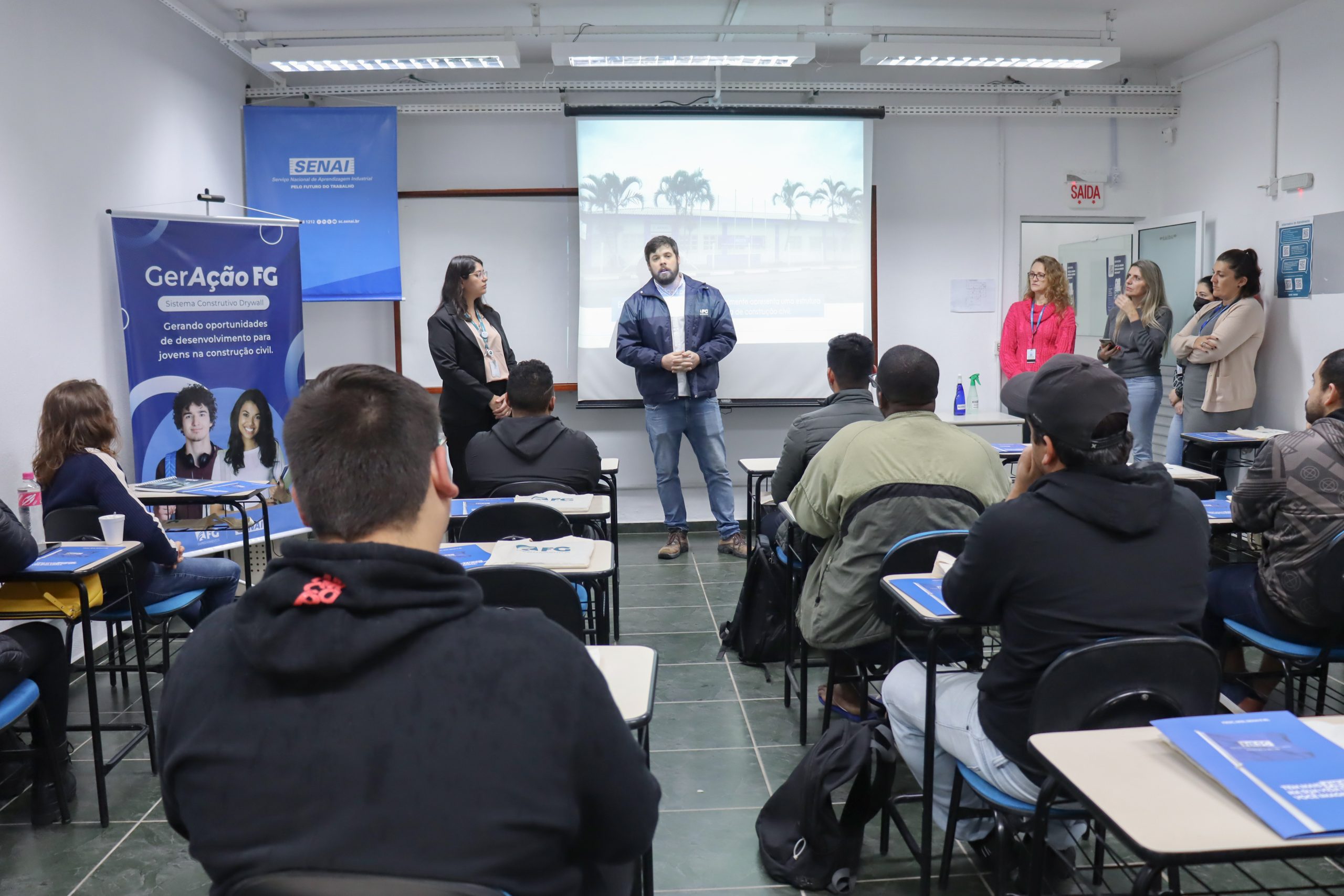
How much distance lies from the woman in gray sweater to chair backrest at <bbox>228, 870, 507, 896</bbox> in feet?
19.3

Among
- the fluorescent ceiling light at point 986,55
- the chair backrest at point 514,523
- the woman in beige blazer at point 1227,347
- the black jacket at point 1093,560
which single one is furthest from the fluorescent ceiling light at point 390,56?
the black jacket at point 1093,560

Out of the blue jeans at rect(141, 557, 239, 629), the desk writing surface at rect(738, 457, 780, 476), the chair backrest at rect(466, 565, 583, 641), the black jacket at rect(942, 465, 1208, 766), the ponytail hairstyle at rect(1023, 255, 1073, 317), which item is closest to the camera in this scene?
the black jacket at rect(942, 465, 1208, 766)

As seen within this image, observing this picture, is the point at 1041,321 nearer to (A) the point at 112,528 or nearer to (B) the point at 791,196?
(B) the point at 791,196

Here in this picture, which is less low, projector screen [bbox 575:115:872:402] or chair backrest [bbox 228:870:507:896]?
projector screen [bbox 575:115:872:402]

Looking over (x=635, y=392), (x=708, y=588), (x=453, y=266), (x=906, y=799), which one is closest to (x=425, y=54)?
(x=453, y=266)

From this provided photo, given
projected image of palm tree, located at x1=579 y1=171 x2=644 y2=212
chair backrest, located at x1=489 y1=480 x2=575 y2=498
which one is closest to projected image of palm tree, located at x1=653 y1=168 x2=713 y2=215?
projected image of palm tree, located at x1=579 y1=171 x2=644 y2=212

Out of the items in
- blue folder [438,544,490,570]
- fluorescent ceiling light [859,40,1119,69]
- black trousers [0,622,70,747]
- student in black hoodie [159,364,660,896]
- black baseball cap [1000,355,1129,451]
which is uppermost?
fluorescent ceiling light [859,40,1119,69]

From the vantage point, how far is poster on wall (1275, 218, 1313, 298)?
5.53 m

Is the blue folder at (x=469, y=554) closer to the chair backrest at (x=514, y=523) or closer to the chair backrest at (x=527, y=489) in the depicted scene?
the chair backrest at (x=514, y=523)

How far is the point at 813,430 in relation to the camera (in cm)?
332

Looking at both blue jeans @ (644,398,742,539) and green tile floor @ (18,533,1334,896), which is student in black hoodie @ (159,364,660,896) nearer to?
green tile floor @ (18,533,1334,896)

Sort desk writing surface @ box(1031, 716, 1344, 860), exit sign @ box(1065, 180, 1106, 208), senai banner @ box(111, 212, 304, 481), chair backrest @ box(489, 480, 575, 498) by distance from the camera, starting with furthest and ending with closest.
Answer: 1. exit sign @ box(1065, 180, 1106, 208)
2. senai banner @ box(111, 212, 304, 481)
3. chair backrest @ box(489, 480, 575, 498)
4. desk writing surface @ box(1031, 716, 1344, 860)

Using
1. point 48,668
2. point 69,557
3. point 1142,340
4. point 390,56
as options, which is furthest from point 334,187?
point 1142,340

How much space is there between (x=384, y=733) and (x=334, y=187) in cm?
589
